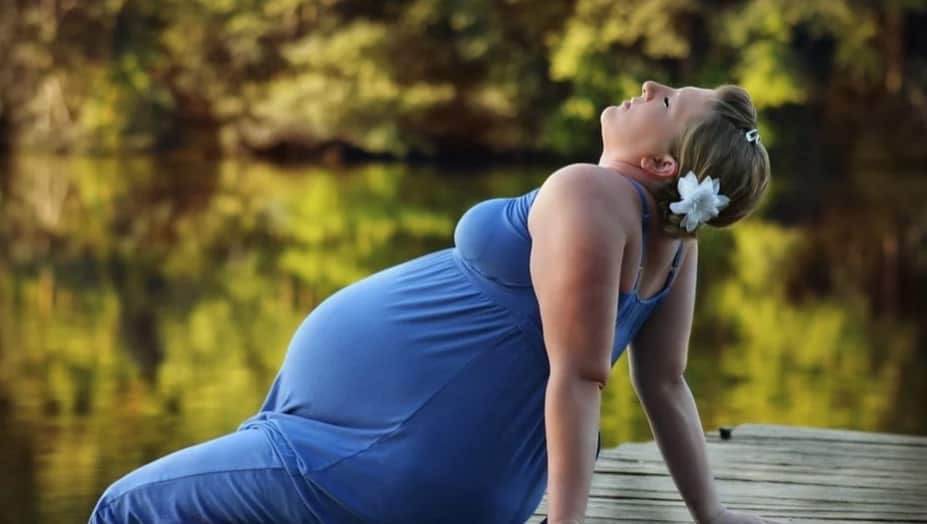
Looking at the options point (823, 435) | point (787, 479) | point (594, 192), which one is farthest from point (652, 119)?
point (823, 435)

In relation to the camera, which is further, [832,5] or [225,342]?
[832,5]

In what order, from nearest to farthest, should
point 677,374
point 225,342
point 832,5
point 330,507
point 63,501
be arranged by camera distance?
point 330,507
point 677,374
point 63,501
point 225,342
point 832,5

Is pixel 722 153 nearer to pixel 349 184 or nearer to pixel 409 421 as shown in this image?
pixel 409 421

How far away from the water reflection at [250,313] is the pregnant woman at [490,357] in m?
3.46

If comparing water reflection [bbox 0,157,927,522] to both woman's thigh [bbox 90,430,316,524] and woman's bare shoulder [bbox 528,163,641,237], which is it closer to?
woman's thigh [bbox 90,430,316,524]

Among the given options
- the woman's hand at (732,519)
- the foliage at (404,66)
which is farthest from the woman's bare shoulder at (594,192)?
the foliage at (404,66)

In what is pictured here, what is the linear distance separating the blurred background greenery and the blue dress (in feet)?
11.4

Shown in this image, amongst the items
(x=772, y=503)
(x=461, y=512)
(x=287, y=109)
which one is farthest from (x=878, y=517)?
(x=287, y=109)

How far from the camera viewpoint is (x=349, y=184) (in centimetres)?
2194

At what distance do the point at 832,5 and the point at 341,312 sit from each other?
23777 mm

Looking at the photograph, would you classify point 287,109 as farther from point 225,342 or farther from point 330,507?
point 330,507

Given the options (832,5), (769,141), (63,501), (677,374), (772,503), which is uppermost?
Result: (832,5)

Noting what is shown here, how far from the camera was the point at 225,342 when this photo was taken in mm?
9297

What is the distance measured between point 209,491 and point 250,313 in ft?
27.7
